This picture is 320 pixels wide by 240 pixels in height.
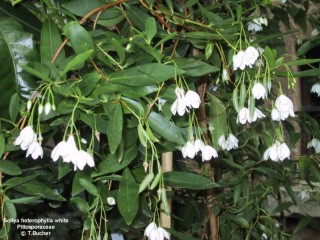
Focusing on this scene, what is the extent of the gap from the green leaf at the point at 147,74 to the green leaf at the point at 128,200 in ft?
0.52

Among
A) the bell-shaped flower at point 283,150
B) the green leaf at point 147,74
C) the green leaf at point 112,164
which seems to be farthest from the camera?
the bell-shaped flower at point 283,150

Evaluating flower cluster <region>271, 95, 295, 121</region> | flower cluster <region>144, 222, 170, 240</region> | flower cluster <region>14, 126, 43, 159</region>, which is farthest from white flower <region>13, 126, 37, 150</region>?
A: flower cluster <region>271, 95, 295, 121</region>

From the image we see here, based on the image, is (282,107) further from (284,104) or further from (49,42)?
(49,42)

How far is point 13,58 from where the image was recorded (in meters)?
0.61

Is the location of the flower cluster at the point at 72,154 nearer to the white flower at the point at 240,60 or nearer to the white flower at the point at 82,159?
the white flower at the point at 82,159

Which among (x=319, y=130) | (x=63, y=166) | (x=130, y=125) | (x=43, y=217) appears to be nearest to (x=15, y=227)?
(x=43, y=217)

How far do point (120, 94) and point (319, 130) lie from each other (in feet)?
2.21

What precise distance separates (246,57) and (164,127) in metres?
0.14

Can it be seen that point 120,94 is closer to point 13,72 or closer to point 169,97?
point 169,97

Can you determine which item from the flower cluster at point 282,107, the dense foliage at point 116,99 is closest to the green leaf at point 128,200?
the dense foliage at point 116,99

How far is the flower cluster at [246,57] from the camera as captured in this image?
21.5 inches

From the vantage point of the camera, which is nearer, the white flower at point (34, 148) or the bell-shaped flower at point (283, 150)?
the white flower at point (34, 148)

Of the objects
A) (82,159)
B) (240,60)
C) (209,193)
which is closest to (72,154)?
(82,159)

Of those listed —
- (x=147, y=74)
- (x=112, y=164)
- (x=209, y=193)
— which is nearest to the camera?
(x=147, y=74)
